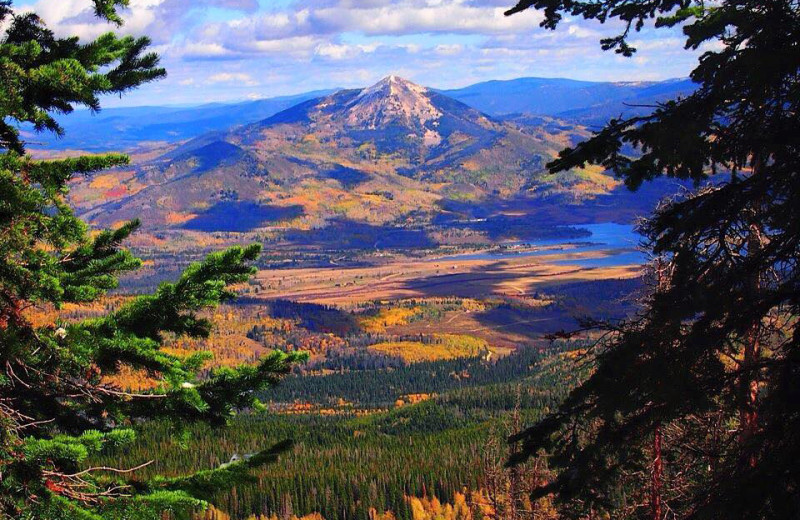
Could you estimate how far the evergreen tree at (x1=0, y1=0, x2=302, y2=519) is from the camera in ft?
30.1

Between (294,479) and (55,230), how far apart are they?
91643 millimetres

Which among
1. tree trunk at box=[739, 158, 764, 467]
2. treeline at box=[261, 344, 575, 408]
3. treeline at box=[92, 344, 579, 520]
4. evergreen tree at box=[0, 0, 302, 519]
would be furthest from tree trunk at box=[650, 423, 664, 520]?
treeline at box=[261, 344, 575, 408]

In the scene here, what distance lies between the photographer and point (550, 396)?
13788cm

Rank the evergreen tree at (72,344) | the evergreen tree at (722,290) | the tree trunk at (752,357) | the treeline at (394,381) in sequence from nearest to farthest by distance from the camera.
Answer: the evergreen tree at (72,344)
the evergreen tree at (722,290)
the tree trunk at (752,357)
the treeline at (394,381)

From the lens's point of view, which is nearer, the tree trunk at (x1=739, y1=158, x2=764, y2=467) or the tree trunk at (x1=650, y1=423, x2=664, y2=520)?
the tree trunk at (x1=739, y1=158, x2=764, y2=467)

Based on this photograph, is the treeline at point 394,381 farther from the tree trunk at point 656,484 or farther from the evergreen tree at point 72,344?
the evergreen tree at point 72,344

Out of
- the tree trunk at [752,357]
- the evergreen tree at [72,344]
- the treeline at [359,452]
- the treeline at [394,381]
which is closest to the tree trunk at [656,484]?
the tree trunk at [752,357]

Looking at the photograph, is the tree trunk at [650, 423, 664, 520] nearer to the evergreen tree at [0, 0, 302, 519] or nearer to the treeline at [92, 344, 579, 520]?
the evergreen tree at [0, 0, 302, 519]

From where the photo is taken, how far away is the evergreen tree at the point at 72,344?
9188mm

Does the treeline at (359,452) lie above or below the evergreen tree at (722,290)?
below

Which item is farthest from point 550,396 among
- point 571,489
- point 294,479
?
point 571,489

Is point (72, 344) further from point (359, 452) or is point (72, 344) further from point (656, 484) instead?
point (359, 452)

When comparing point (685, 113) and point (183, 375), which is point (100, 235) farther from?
point (685, 113)

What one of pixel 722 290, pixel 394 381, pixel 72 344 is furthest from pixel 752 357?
pixel 394 381
